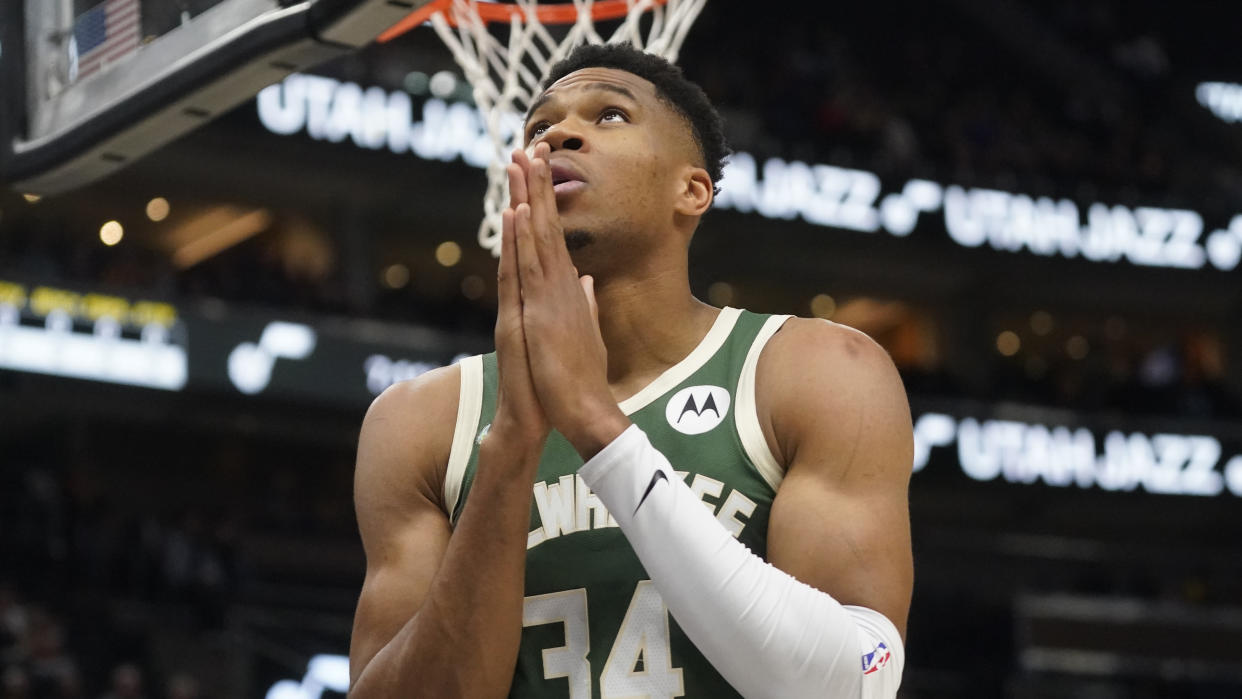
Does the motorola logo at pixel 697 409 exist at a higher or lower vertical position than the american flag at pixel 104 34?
lower

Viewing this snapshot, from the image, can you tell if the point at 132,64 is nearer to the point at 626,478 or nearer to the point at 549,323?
the point at 549,323

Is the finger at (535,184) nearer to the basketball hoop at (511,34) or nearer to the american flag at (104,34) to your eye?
the american flag at (104,34)

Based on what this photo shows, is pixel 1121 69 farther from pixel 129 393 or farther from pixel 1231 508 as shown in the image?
pixel 129 393

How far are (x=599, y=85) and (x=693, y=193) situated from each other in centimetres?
27

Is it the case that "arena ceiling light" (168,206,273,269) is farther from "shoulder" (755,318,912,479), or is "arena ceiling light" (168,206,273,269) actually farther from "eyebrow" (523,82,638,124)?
"shoulder" (755,318,912,479)

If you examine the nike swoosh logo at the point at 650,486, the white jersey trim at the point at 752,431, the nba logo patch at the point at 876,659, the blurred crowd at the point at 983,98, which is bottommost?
the nba logo patch at the point at 876,659

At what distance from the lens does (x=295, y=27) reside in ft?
11.8

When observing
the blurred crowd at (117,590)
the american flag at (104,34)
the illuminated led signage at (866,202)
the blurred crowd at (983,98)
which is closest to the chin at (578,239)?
the american flag at (104,34)

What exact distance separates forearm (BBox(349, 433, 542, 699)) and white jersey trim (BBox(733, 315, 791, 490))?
38 centimetres

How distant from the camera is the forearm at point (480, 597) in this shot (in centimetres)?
255

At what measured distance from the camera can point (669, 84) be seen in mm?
3174

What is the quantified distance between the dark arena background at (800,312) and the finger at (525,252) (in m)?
9.90

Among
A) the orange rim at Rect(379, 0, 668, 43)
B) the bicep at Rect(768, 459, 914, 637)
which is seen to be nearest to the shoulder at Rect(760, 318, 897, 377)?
the bicep at Rect(768, 459, 914, 637)

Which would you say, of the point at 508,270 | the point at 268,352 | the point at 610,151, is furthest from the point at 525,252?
the point at 268,352
